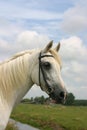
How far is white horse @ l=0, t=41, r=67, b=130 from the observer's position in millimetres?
5000

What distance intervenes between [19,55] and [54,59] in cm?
59

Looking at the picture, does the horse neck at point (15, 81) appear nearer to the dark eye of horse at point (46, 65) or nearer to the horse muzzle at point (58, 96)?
the dark eye of horse at point (46, 65)

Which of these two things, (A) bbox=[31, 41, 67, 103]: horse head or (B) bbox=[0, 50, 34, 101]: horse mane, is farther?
(B) bbox=[0, 50, 34, 101]: horse mane

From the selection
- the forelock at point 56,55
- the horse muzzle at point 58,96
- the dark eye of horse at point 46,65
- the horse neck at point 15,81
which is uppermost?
the forelock at point 56,55

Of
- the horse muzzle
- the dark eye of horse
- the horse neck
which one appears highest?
the dark eye of horse


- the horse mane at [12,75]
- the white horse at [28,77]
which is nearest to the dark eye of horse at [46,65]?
the white horse at [28,77]

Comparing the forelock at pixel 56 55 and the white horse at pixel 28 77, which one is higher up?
the forelock at pixel 56 55

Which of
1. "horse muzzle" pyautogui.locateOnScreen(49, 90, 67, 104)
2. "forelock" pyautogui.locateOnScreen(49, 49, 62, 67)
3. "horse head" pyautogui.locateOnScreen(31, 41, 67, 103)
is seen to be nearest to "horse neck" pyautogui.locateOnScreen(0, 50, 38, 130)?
"horse head" pyautogui.locateOnScreen(31, 41, 67, 103)

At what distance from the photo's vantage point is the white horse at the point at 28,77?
5.00 metres

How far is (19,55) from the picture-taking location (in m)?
5.40

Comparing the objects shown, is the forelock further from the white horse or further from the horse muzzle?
the horse muzzle

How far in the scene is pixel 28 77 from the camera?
5.20m

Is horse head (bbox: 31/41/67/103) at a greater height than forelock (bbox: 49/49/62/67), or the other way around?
forelock (bbox: 49/49/62/67)

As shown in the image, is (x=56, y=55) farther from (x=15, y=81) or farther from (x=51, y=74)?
(x=15, y=81)
